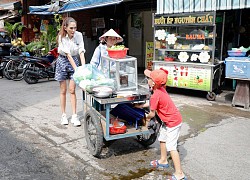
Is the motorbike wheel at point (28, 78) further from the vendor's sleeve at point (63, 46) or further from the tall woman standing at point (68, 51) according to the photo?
the vendor's sleeve at point (63, 46)

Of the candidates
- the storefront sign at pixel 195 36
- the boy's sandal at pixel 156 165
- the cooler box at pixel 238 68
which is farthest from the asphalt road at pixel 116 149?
the storefront sign at pixel 195 36

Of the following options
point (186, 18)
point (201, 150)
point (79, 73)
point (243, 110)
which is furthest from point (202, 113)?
point (79, 73)

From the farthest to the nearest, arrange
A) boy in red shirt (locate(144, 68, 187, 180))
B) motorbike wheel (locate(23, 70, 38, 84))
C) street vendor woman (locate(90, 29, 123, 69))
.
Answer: motorbike wheel (locate(23, 70, 38, 84)) < street vendor woman (locate(90, 29, 123, 69)) < boy in red shirt (locate(144, 68, 187, 180))

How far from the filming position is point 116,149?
4379 mm

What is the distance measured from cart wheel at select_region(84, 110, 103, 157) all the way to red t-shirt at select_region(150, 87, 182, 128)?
0.83 m

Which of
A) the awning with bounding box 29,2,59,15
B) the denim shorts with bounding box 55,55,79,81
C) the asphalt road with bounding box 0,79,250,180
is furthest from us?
the awning with bounding box 29,2,59,15

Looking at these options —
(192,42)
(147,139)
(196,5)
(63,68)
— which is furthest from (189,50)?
(147,139)

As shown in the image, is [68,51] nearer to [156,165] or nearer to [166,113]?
[166,113]

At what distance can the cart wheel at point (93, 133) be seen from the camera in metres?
3.81

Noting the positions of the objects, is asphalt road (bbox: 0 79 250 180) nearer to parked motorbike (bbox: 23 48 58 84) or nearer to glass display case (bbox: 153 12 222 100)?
glass display case (bbox: 153 12 222 100)

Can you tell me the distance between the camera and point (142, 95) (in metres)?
3.87

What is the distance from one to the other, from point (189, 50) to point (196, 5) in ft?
3.60

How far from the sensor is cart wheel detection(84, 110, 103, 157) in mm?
3807

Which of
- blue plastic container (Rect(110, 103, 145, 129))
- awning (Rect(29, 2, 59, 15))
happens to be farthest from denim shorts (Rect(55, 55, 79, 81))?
awning (Rect(29, 2, 59, 15))
